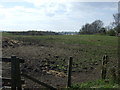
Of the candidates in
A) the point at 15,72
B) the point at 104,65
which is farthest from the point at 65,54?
the point at 15,72

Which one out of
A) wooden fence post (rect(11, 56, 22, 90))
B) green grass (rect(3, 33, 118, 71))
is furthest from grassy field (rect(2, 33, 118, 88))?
wooden fence post (rect(11, 56, 22, 90))

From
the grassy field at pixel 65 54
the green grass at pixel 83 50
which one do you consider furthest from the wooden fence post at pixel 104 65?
the green grass at pixel 83 50

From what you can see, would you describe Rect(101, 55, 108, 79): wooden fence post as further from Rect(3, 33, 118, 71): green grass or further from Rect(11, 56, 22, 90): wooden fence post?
Rect(11, 56, 22, 90): wooden fence post

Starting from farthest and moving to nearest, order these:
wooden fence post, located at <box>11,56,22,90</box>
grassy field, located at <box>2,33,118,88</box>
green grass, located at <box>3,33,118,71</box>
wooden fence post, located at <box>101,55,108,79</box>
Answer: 1. green grass, located at <box>3,33,118,71</box>
2. grassy field, located at <box>2,33,118,88</box>
3. wooden fence post, located at <box>101,55,108,79</box>
4. wooden fence post, located at <box>11,56,22,90</box>

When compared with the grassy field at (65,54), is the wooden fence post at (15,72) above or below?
above

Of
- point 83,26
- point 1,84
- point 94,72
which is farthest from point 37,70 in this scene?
point 83,26

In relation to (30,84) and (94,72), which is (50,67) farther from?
(30,84)

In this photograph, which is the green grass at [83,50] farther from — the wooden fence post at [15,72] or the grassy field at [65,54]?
the wooden fence post at [15,72]

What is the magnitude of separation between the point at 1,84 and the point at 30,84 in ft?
5.81

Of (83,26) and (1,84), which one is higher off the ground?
(83,26)

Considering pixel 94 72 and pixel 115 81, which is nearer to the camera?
pixel 115 81

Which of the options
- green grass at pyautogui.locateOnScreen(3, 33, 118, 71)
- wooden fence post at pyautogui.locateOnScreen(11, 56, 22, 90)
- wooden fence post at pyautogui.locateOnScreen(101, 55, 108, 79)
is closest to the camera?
wooden fence post at pyautogui.locateOnScreen(11, 56, 22, 90)

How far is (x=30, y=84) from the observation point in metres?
8.55

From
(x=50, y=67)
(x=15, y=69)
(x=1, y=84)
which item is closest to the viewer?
(x=15, y=69)
